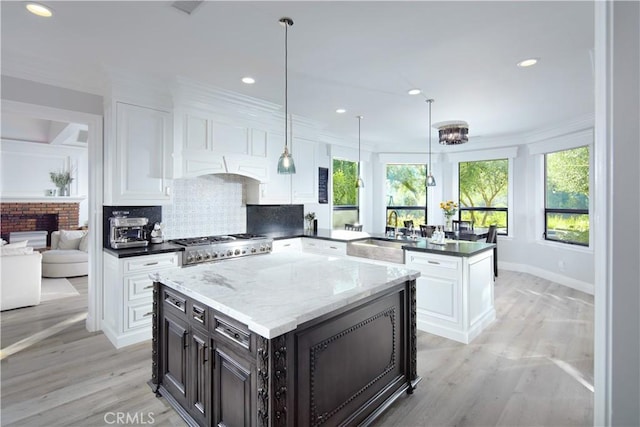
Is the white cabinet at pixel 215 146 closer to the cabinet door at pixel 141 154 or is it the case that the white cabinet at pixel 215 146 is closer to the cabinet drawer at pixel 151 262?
the cabinet door at pixel 141 154

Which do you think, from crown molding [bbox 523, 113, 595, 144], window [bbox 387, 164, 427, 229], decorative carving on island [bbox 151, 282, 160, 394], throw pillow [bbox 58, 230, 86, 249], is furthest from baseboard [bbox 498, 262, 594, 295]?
throw pillow [bbox 58, 230, 86, 249]

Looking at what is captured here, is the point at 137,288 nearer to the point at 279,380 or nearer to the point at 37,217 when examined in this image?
the point at 279,380

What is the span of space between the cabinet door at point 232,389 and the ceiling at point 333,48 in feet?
7.15

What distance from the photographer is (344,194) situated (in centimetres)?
685

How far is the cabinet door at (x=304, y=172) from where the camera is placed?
5023 mm

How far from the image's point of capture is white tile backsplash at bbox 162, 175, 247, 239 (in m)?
4.09

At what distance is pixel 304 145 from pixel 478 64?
107 inches

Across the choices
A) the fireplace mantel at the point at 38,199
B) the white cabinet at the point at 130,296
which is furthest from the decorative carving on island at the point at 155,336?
the fireplace mantel at the point at 38,199

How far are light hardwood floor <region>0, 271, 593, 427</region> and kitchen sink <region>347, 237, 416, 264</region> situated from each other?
2.93ft

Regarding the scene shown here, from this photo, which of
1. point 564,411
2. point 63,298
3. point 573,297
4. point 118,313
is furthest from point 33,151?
point 573,297

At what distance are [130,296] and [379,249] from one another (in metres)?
2.74

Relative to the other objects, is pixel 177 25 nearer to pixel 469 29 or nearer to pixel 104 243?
pixel 469 29

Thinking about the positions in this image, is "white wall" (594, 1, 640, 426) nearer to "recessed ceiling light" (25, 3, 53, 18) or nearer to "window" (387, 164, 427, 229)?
"recessed ceiling light" (25, 3, 53, 18)

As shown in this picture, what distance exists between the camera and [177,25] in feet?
7.93
